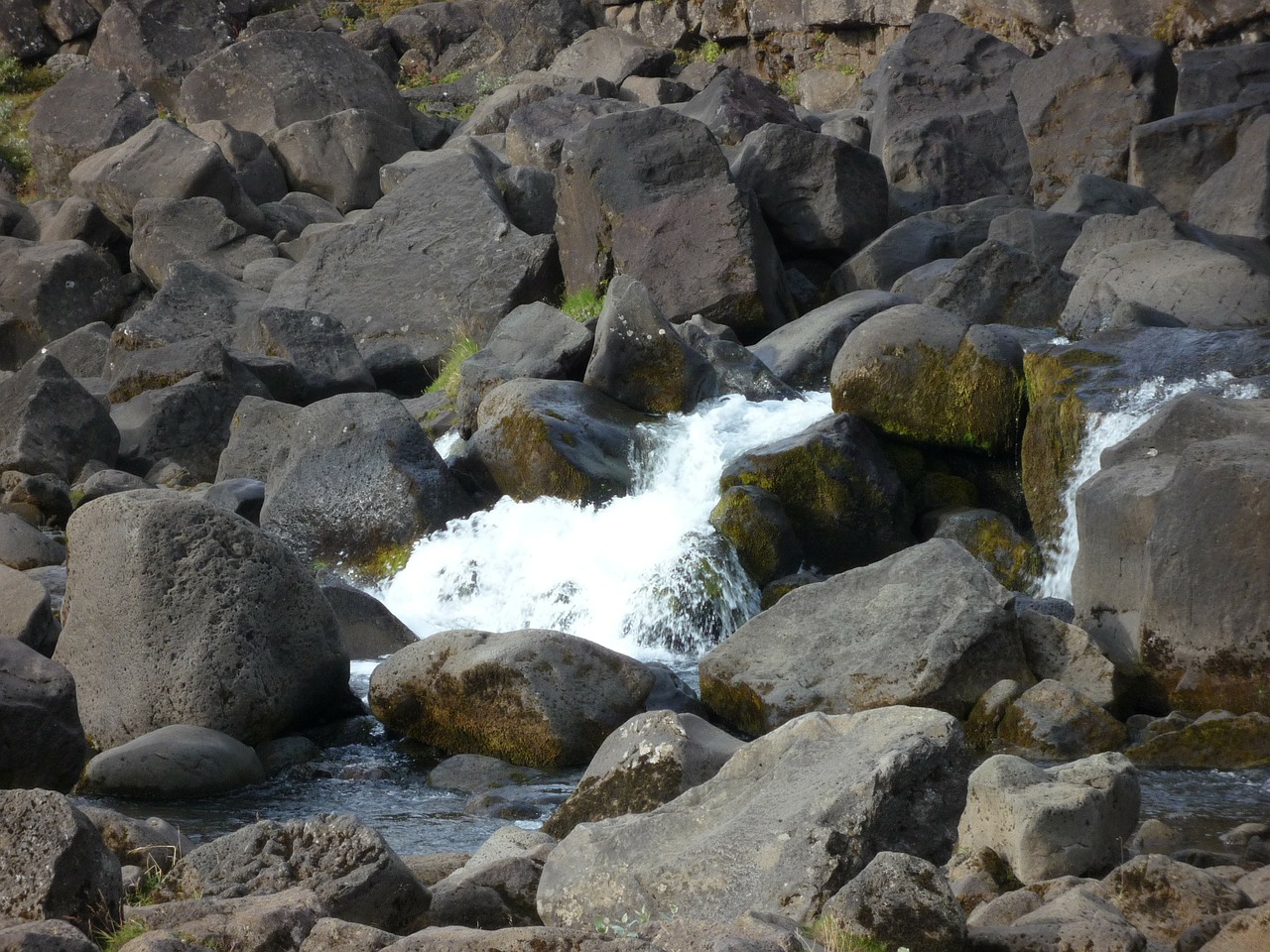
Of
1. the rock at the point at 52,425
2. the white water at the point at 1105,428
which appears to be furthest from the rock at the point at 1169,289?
the rock at the point at 52,425

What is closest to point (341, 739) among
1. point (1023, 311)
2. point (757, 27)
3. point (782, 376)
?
point (782, 376)

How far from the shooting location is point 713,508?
11.9 m

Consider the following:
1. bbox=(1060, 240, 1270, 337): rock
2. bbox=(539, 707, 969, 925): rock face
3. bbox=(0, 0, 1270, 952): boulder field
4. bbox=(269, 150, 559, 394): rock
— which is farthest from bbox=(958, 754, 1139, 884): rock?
bbox=(269, 150, 559, 394): rock

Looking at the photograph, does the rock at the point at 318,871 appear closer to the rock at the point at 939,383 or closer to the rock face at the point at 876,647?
the rock face at the point at 876,647

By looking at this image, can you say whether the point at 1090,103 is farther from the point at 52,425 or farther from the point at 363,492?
the point at 52,425

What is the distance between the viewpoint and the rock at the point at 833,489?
11.8 m

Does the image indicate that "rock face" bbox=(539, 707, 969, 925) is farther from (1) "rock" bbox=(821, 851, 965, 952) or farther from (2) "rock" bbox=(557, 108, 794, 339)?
(2) "rock" bbox=(557, 108, 794, 339)

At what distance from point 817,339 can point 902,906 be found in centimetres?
1130

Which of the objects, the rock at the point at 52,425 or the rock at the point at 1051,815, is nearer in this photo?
the rock at the point at 1051,815

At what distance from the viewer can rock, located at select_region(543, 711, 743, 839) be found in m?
6.03

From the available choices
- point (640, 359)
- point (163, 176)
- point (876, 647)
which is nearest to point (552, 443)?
point (640, 359)

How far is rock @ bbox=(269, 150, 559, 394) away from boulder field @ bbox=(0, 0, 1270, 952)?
2.9 inches

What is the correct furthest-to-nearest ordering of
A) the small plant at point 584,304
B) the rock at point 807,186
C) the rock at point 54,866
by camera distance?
the rock at point 807,186 → the small plant at point 584,304 → the rock at point 54,866

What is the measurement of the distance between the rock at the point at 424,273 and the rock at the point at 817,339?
4.39 m
